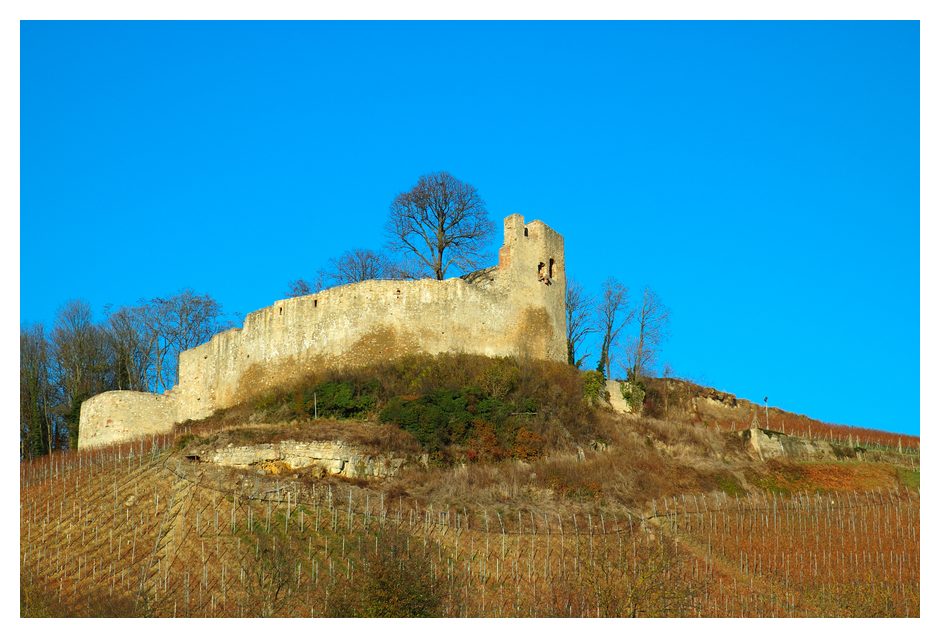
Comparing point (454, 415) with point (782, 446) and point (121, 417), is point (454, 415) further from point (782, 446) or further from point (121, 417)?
point (121, 417)

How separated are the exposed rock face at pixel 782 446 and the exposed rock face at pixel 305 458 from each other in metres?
12.6

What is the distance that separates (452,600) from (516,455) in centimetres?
792

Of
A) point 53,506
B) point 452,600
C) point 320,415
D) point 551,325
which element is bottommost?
point 452,600

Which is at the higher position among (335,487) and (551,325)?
(551,325)

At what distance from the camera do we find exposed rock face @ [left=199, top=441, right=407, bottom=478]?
30.2 meters

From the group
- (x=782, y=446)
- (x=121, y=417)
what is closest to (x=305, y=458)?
(x=121, y=417)

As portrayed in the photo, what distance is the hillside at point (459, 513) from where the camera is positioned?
24.9 meters

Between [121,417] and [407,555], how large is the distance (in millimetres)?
16762

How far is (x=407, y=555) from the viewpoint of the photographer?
26188 mm

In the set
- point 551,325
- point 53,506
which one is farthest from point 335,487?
point 551,325

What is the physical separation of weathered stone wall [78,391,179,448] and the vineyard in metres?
7.19

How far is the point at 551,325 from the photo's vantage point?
38875 millimetres

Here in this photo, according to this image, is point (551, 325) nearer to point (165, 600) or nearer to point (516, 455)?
point (516, 455)

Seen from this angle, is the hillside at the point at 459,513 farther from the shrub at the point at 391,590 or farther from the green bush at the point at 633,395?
the green bush at the point at 633,395
